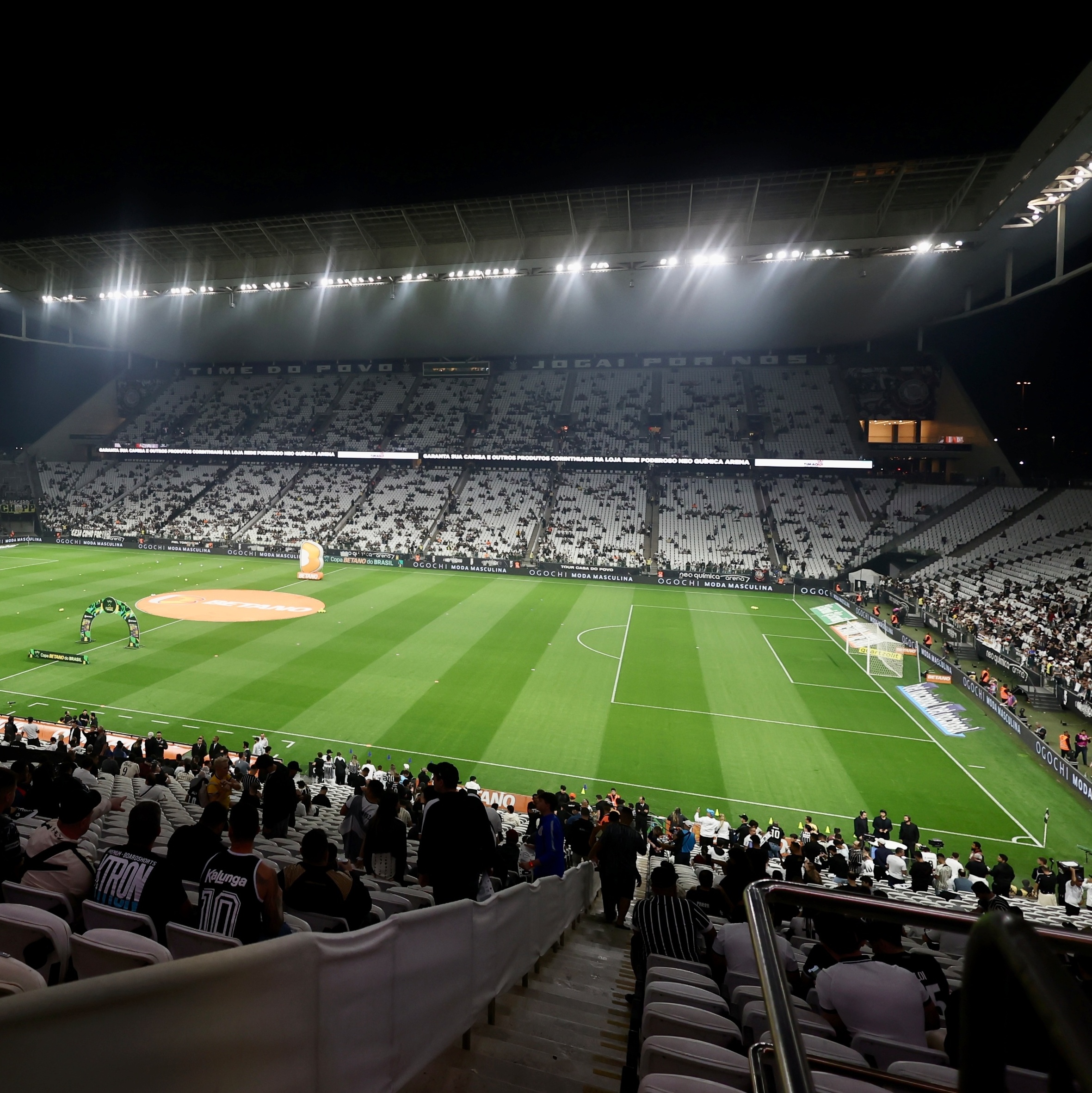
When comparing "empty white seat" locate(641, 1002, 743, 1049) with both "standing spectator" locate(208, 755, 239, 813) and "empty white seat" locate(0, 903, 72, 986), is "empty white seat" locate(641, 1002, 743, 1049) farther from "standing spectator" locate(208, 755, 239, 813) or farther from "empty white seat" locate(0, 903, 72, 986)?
"standing spectator" locate(208, 755, 239, 813)

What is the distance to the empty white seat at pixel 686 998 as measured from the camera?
3750 millimetres

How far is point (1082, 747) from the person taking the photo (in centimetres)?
1848

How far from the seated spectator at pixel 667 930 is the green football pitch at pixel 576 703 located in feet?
37.8

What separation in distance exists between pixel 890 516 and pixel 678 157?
3716 cm

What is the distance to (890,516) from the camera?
47375 millimetres

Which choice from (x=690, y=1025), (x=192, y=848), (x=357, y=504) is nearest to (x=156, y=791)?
(x=192, y=848)

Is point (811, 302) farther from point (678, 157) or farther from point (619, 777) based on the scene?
point (619, 777)

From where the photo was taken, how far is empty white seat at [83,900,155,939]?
3.15m

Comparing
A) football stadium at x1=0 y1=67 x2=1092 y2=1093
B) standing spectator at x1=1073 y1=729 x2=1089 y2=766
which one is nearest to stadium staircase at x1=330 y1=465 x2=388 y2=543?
football stadium at x1=0 y1=67 x2=1092 y2=1093

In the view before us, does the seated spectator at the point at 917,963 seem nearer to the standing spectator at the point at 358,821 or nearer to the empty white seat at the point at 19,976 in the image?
the empty white seat at the point at 19,976

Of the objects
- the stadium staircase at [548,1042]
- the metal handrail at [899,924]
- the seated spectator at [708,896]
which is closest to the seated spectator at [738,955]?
the stadium staircase at [548,1042]

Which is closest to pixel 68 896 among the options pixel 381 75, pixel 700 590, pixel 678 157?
pixel 381 75

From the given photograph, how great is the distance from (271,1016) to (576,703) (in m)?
21.3

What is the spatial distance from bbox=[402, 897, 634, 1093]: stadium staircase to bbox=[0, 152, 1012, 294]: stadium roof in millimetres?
23686
